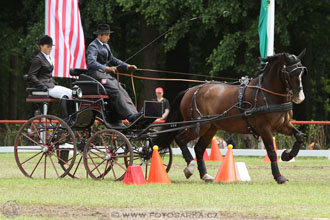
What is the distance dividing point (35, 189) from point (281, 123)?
157 inches

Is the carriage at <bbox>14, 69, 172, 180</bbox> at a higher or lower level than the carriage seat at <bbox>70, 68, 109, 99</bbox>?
lower

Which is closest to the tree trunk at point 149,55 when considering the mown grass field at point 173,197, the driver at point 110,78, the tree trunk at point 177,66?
the tree trunk at point 177,66

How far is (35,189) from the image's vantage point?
10.8 metres

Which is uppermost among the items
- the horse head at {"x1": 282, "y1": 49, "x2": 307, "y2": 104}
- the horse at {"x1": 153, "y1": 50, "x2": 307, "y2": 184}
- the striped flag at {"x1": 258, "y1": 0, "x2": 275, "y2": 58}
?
the striped flag at {"x1": 258, "y1": 0, "x2": 275, "y2": 58}

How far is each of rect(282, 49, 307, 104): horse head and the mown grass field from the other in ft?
4.45

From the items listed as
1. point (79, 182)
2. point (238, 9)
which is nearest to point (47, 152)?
point (79, 182)

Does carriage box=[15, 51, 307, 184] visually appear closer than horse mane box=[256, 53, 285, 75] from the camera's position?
Yes

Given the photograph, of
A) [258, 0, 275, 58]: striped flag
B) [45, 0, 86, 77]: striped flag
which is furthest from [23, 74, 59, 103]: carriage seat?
[258, 0, 275, 58]: striped flag

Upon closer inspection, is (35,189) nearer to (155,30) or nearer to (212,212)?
(212,212)

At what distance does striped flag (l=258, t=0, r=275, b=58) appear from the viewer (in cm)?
1832

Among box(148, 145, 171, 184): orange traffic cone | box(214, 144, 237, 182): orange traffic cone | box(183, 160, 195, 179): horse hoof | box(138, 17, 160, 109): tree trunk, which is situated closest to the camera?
box(148, 145, 171, 184): orange traffic cone

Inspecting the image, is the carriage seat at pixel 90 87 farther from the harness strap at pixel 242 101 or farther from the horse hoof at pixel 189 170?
the harness strap at pixel 242 101

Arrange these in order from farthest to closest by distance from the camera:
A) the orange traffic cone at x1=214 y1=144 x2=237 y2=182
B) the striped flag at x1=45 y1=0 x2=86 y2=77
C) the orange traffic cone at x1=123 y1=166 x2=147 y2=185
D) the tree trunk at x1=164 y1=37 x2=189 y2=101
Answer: the tree trunk at x1=164 y1=37 x2=189 y2=101 < the striped flag at x1=45 y1=0 x2=86 y2=77 < the orange traffic cone at x1=214 y1=144 x2=237 y2=182 < the orange traffic cone at x1=123 y1=166 x2=147 y2=185

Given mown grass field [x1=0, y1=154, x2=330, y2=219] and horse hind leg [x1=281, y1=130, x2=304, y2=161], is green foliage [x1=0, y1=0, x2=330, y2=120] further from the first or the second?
mown grass field [x1=0, y1=154, x2=330, y2=219]
